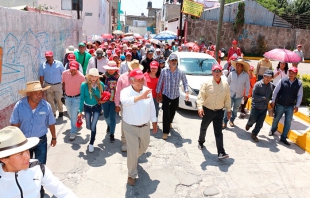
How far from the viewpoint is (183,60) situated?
31.3 feet

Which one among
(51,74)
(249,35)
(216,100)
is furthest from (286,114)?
(249,35)

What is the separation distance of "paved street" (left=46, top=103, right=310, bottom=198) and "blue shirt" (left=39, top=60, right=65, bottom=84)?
4.10ft

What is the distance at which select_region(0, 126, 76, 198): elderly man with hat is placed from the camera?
2.21m

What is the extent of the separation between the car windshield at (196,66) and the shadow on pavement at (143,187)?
15.9 ft

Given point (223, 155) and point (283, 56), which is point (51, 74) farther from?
point (283, 56)

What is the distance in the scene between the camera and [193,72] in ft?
29.6

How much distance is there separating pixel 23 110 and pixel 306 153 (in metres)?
5.69

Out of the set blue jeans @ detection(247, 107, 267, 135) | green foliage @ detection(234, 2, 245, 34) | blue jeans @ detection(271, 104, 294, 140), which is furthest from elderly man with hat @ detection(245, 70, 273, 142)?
green foliage @ detection(234, 2, 245, 34)

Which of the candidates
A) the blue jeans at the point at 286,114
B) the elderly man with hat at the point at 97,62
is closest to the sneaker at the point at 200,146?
the blue jeans at the point at 286,114

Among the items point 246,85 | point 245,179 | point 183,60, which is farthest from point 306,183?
point 183,60

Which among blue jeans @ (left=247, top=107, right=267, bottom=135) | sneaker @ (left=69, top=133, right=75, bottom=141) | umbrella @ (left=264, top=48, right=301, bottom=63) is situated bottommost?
sneaker @ (left=69, top=133, right=75, bottom=141)

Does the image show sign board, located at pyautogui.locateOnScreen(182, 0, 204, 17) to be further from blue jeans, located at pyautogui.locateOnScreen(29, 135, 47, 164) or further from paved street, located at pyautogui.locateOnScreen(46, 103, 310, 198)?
blue jeans, located at pyautogui.locateOnScreen(29, 135, 47, 164)

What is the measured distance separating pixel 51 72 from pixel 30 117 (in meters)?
3.40

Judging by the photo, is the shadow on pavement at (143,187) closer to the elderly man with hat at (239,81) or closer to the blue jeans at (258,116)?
the blue jeans at (258,116)
